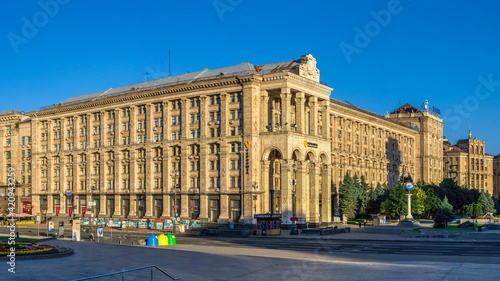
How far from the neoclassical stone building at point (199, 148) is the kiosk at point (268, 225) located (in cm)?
1211

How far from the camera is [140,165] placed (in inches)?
4035

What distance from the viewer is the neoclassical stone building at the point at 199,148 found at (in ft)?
288

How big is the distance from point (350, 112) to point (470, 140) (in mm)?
90798

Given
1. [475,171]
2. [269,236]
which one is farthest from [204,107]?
[475,171]

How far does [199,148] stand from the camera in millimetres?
93562

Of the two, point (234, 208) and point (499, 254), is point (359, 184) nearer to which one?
point (234, 208)

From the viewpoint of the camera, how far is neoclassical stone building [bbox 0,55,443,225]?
288ft

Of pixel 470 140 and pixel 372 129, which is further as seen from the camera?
pixel 470 140

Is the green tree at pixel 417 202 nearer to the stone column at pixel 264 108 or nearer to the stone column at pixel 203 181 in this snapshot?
the stone column at pixel 264 108

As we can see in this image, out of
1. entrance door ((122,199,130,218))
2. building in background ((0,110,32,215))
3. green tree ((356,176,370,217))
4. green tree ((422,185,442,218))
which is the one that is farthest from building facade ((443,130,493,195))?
building in background ((0,110,32,215))

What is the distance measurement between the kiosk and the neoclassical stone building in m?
12.1

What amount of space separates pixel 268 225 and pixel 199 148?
967 inches

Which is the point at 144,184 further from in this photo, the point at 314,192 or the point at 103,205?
→ the point at 314,192

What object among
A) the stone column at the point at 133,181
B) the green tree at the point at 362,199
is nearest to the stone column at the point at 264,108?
the stone column at the point at 133,181
